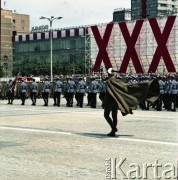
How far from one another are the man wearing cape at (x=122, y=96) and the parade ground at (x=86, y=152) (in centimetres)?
67

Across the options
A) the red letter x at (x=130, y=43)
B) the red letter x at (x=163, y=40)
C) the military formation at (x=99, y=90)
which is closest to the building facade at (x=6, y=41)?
the red letter x at (x=130, y=43)

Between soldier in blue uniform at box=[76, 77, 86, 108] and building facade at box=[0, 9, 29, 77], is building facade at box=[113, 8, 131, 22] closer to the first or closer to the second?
building facade at box=[0, 9, 29, 77]

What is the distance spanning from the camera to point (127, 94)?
12.8m

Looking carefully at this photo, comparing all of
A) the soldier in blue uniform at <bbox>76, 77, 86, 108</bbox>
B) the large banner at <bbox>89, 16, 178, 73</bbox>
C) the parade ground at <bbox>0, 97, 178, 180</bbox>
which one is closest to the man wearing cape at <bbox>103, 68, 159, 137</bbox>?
the parade ground at <bbox>0, 97, 178, 180</bbox>

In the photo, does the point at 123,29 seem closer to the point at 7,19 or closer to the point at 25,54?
the point at 25,54

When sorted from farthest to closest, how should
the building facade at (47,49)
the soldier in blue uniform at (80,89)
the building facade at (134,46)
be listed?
the building facade at (47,49) → the building facade at (134,46) → the soldier in blue uniform at (80,89)

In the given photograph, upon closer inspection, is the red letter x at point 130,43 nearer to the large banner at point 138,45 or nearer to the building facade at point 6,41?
the large banner at point 138,45

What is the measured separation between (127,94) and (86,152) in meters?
3.18

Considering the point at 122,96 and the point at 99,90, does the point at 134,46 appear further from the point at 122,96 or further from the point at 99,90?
the point at 122,96

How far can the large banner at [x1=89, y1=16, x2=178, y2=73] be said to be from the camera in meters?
40.3

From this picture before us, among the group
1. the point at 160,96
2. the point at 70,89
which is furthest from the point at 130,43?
the point at 160,96

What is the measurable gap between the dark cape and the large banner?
25799 mm

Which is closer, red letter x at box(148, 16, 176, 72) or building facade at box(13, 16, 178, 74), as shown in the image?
red letter x at box(148, 16, 176, 72)

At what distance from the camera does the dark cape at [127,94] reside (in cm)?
1255
